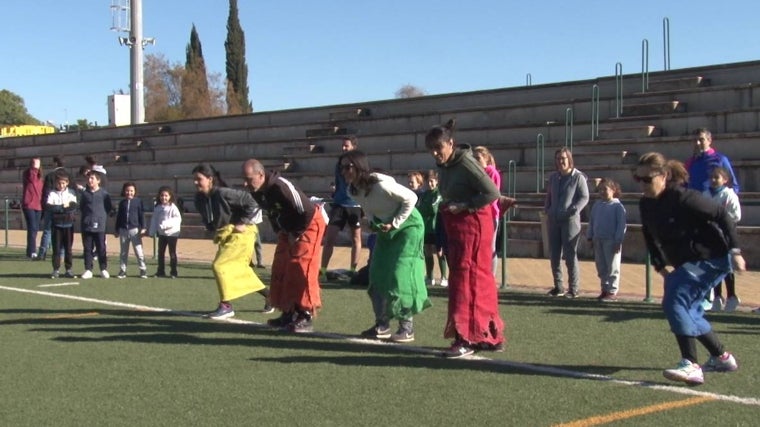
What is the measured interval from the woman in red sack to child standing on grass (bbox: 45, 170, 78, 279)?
8889 millimetres

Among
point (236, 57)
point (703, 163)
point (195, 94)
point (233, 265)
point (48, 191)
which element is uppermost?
point (236, 57)

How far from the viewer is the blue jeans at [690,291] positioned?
22.0ft

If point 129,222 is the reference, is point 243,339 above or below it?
below

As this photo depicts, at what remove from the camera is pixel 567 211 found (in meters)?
12.2

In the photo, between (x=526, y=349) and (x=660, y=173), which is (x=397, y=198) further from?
(x=660, y=173)

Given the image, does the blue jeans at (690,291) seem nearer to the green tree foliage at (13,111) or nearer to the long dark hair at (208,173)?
the long dark hair at (208,173)

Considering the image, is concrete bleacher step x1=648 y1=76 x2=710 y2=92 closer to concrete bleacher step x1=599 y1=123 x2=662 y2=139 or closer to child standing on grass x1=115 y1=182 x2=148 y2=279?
concrete bleacher step x1=599 y1=123 x2=662 y2=139

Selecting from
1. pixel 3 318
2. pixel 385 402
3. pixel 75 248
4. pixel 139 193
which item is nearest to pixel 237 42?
pixel 139 193

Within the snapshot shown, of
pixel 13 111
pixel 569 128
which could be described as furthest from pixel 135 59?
pixel 13 111

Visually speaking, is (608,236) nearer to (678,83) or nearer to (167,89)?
(678,83)

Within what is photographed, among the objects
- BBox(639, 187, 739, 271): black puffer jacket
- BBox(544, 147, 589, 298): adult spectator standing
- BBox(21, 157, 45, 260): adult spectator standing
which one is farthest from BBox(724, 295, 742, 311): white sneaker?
BBox(21, 157, 45, 260): adult spectator standing

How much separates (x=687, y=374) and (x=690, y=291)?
0.58m

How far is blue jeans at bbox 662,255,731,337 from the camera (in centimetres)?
670

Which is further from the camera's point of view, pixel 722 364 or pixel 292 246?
pixel 292 246
